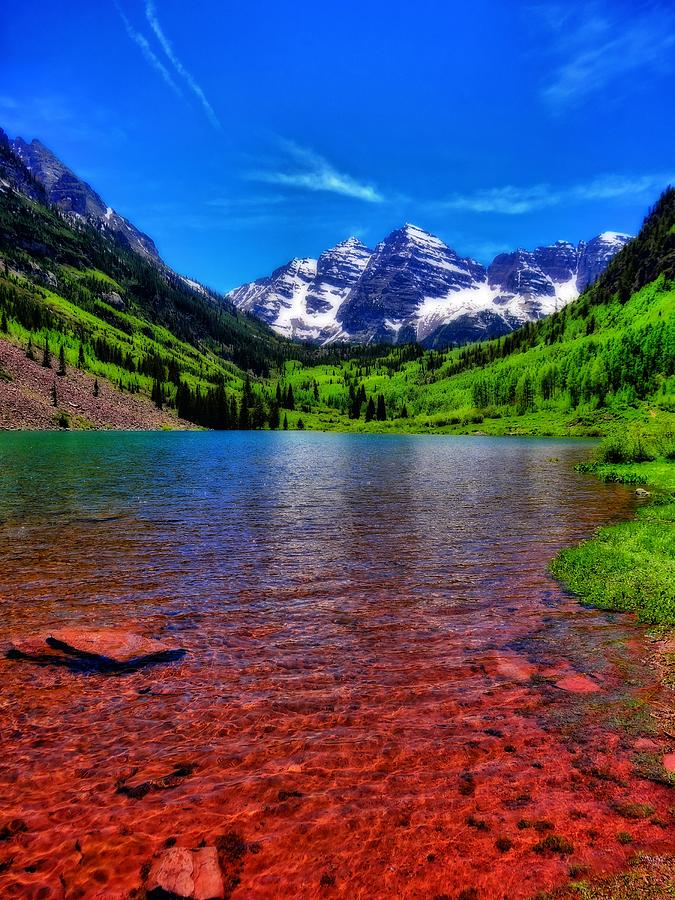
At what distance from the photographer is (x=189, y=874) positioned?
5.88 m

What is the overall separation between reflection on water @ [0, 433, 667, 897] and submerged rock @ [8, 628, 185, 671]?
1.82 feet

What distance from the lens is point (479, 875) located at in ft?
19.2

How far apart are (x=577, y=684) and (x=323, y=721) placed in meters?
5.90

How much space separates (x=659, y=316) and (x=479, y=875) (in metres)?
243

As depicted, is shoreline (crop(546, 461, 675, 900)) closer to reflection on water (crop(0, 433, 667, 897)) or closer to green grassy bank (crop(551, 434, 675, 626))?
green grassy bank (crop(551, 434, 675, 626))

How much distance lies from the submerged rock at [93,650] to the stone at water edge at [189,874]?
5.88 metres

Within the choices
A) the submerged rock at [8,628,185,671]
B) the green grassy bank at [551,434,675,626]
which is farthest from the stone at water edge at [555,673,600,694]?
the submerged rock at [8,628,185,671]

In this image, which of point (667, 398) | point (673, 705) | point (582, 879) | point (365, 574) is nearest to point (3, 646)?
point (365, 574)

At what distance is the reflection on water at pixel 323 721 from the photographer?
625cm

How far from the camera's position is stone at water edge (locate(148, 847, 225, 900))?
223 inches

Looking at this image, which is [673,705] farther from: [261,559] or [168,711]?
[261,559]

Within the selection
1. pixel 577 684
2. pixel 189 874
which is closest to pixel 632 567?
pixel 577 684

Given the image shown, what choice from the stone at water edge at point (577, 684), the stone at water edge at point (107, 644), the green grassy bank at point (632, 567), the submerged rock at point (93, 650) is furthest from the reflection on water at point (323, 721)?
the green grassy bank at point (632, 567)

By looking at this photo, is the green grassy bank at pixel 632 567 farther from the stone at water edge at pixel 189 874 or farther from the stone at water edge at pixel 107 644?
the stone at water edge at pixel 107 644
